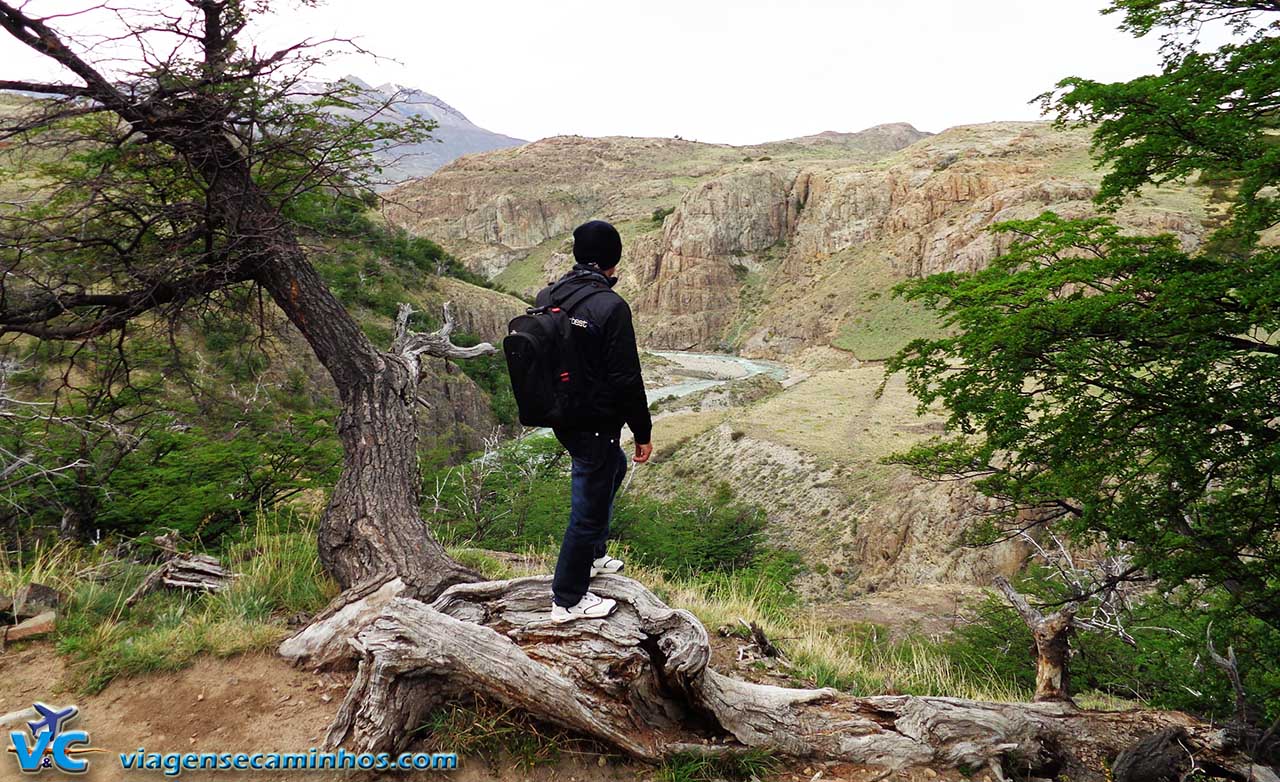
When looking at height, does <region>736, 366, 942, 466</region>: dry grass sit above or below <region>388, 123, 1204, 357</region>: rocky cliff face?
below

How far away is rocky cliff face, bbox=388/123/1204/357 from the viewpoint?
5500 cm

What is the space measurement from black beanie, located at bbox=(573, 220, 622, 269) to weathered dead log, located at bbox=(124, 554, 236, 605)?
3.49m

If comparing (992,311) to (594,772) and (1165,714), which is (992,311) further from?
(594,772)

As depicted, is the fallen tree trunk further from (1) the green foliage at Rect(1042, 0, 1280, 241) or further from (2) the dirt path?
(1) the green foliage at Rect(1042, 0, 1280, 241)

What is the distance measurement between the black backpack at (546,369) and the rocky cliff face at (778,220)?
159ft

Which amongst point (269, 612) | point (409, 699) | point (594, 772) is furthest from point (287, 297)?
point (594, 772)

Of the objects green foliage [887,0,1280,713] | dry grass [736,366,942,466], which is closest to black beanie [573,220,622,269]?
green foliage [887,0,1280,713]

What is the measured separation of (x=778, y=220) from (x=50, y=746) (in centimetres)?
8260

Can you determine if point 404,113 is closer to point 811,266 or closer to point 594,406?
point 594,406

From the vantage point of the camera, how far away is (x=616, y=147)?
447 ft

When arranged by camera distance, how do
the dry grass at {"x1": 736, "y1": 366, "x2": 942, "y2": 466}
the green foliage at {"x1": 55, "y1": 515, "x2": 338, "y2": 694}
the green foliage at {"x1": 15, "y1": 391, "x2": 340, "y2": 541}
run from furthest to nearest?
the dry grass at {"x1": 736, "y1": 366, "x2": 942, "y2": 466}
the green foliage at {"x1": 15, "y1": 391, "x2": 340, "y2": 541}
the green foliage at {"x1": 55, "y1": 515, "x2": 338, "y2": 694}

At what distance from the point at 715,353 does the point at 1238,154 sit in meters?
67.1

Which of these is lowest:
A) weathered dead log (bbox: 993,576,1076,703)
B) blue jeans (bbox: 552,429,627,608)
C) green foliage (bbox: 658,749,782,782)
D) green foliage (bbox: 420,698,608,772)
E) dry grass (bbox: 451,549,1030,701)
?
dry grass (bbox: 451,549,1030,701)

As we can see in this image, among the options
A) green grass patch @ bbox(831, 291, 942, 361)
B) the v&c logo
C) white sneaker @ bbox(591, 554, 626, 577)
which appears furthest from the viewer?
green grass patch @ bbox(831, 291, 942, 361)
